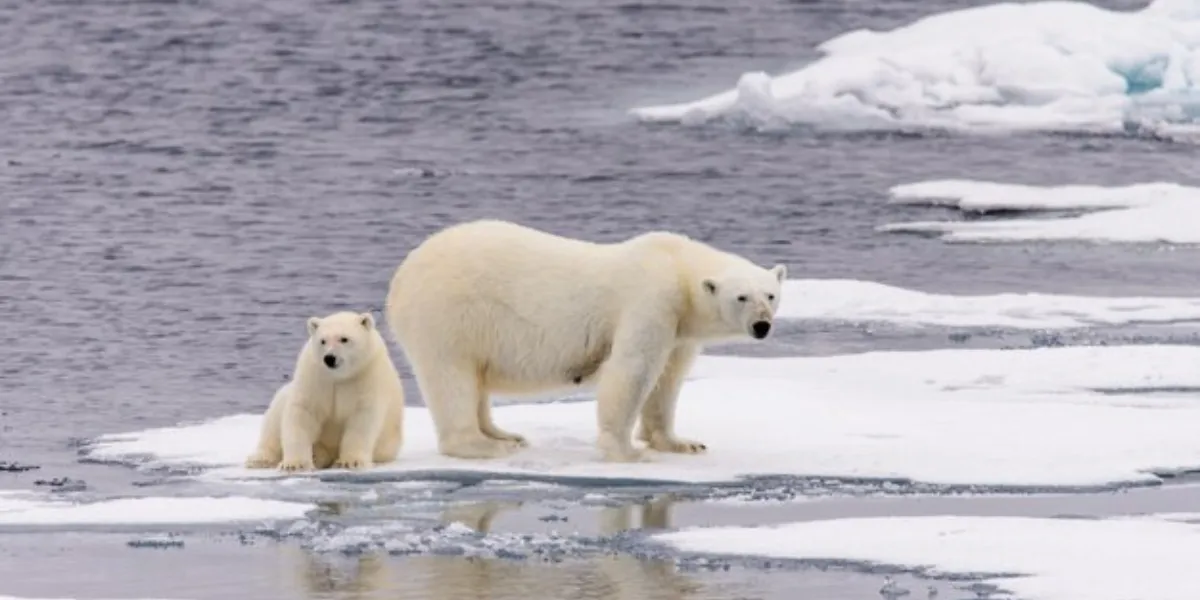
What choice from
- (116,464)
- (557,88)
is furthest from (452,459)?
(557,88)

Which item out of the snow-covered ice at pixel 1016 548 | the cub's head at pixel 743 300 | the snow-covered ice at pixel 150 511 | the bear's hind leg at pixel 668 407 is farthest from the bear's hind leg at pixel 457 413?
the snow-covered ice at pixel 1016 548

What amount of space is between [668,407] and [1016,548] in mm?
2528

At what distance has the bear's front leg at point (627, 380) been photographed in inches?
401

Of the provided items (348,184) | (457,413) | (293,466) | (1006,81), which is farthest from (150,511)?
(1006,81)

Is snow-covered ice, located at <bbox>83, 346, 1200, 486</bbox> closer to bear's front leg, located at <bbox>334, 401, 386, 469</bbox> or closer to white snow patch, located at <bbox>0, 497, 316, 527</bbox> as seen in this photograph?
bear's front leg, located at <bbox>334, 401, 386, 469</bbox>

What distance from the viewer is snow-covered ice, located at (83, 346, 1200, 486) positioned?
1004cm

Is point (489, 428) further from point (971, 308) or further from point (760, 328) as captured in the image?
point (971, 308)

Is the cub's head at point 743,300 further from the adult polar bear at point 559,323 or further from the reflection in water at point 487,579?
the reflection in water at point 487,579

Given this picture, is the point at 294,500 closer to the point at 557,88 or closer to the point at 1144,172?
the point at 1144,172

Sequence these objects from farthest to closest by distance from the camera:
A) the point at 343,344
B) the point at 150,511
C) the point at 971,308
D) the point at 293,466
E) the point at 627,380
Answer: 1. the point at 971,308
2. the point at 627,380
3. the point at 293,466
4. the point at 343,344
5. the point at 150,511

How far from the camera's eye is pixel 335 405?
33.2 feet

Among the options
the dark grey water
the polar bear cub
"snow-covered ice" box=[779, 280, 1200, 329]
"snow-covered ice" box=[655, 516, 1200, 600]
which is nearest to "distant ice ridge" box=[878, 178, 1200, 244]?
the dark grey water

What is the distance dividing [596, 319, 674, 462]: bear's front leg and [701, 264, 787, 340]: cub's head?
0.24 meters

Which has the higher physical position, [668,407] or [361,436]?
[668,407]
